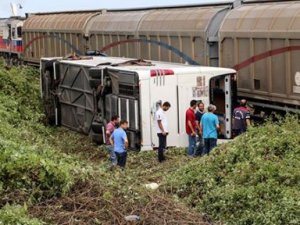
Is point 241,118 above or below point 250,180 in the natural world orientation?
above

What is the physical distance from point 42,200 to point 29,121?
1103cm

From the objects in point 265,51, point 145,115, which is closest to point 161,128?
point 145,115

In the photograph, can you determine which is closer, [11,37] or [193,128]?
[193,128]

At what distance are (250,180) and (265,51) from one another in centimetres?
773

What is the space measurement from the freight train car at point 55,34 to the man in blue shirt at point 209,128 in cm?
1574

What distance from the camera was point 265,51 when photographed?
1817 cm

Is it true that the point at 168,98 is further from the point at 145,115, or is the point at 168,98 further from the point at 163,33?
the point at 163,33

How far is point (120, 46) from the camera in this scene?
27.2 meters

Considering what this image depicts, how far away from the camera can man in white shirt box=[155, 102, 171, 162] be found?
605 inches

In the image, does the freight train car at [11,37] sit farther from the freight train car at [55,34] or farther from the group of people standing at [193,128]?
the group of people standing at [193,128]

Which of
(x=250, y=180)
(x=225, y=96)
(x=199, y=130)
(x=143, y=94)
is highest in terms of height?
(x=143, y=94)

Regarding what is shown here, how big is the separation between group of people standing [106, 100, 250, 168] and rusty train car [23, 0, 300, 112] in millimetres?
1965

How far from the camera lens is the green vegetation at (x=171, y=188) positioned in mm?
9062

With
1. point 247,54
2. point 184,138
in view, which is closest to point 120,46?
point 247,54
